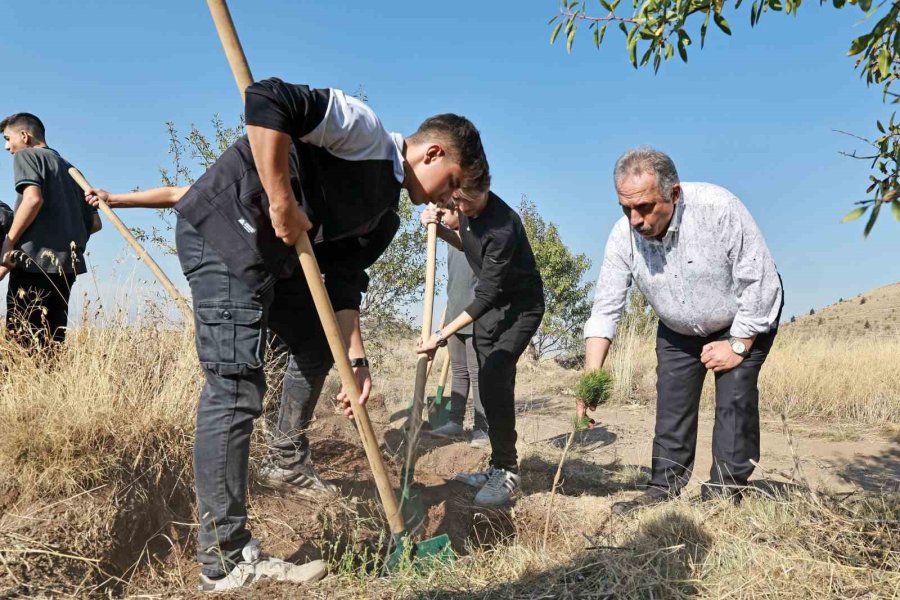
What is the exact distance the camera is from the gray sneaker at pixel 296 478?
11.2ft

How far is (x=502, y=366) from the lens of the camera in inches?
159

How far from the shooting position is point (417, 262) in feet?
25.3

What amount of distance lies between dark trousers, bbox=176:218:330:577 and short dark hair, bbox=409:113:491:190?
940 millimetres

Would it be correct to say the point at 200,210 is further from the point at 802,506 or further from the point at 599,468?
the point at 599,468

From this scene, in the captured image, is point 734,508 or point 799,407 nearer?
point 734,508

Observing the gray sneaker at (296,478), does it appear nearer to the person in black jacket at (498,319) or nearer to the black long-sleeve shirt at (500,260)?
the person in black jacket at (498,319)

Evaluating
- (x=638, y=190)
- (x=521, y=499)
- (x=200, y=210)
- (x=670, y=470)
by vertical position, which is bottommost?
(x=521, y=499)

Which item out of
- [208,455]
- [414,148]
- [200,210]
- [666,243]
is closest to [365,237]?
[414,148]

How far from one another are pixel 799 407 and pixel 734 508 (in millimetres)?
5489

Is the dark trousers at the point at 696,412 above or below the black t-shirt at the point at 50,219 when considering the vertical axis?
below

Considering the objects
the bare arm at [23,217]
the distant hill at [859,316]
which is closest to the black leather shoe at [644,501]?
the bare arm at [23,217]

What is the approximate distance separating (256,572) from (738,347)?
2444mm

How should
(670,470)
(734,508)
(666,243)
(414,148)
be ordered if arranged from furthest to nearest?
(670,470) → (666,243) → (734,508) → (414,148)

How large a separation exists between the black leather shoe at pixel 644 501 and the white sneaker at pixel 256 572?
5.70ft
